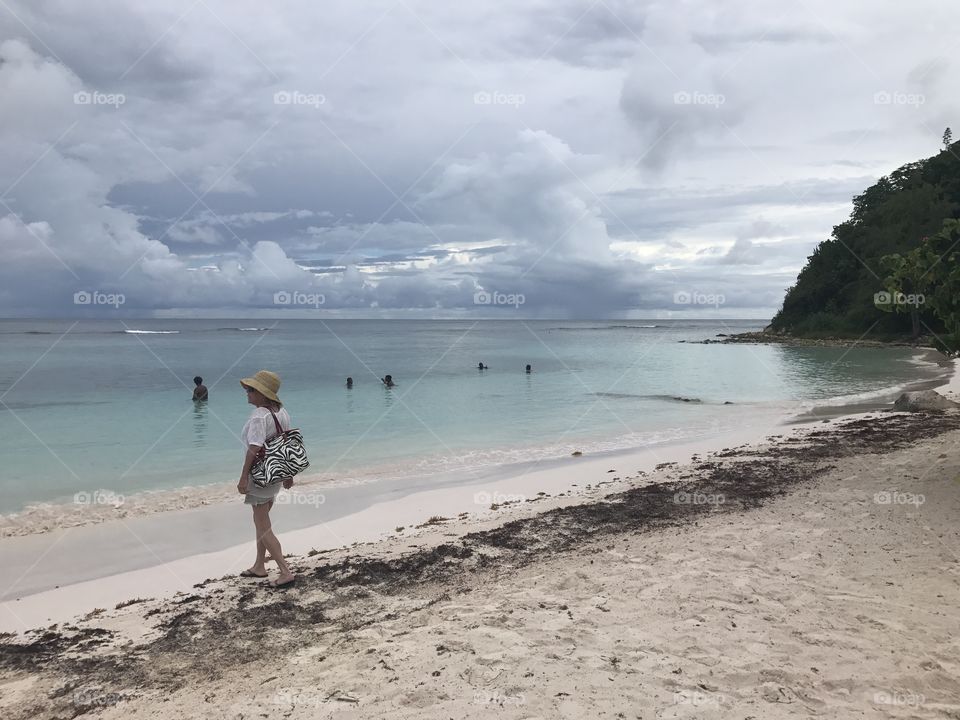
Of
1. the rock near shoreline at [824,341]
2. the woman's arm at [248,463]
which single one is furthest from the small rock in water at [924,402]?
the rock near shoreline at [824,341]

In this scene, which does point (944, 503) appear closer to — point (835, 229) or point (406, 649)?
point (406, 649)

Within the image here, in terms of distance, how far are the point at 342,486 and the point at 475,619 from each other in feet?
24.4

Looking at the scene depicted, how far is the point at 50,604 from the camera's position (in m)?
6.35
